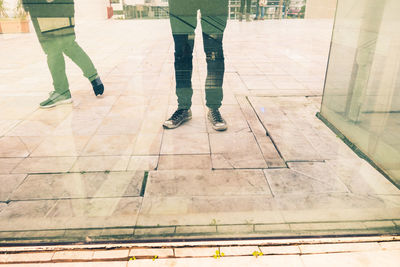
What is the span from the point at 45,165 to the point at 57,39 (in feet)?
5.73

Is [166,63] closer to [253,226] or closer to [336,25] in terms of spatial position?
[336,25]

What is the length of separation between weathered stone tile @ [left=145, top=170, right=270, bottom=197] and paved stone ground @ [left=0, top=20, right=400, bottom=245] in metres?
0.01

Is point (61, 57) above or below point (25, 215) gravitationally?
above

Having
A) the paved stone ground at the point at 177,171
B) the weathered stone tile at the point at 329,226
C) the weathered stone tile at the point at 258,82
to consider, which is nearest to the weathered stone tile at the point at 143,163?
the paved stone ground at the point at 177,171

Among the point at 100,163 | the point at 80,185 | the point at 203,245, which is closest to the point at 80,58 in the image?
the point at 100,163

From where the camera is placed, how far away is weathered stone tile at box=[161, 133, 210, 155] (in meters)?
2.26

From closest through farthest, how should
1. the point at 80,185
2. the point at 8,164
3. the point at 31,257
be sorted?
the point at 31,257
the point at 80,185
the point at 8,164

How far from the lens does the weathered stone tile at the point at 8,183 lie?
5.76 feet

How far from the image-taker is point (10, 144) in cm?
239

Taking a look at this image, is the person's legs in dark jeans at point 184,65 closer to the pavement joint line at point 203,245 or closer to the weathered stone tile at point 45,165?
the weathered stone tile at point 45,165

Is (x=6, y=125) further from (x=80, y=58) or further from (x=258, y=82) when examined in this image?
(x=258, y=82)

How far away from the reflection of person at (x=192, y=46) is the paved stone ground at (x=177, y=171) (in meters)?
0.16

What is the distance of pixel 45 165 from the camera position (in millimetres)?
2080

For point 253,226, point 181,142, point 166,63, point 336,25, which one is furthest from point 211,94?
point 166,63
